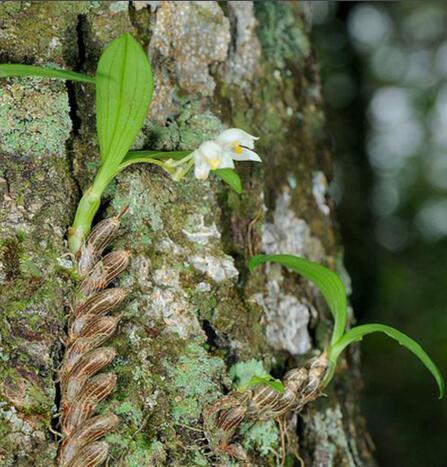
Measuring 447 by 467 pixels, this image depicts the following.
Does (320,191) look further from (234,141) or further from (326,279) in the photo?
(234,141)

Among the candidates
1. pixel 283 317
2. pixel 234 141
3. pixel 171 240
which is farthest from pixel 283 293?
pixel 234 141

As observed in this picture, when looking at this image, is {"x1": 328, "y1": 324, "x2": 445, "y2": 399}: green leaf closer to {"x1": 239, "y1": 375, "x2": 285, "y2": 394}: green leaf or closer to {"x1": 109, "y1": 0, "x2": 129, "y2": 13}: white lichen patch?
{"x1": 239, "y1": 375, "x2": 285, "y2": 394}: green leaf

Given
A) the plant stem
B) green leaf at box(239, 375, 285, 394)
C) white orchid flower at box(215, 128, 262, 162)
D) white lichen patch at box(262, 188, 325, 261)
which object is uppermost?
white orchid flower at box(215, 128, 262, 162)

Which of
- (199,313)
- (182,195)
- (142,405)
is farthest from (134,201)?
(142,405)

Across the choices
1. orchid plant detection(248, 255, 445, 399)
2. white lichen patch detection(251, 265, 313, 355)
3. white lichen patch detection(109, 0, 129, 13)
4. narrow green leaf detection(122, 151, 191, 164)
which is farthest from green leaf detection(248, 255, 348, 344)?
white lichen patch detection(109, 0, 129, 13)

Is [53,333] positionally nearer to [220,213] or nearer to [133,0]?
[220,213]

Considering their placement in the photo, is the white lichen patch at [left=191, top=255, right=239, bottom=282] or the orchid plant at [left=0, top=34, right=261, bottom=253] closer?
the orchid plant at [left=0, top=34, right=261, bottom=253]
